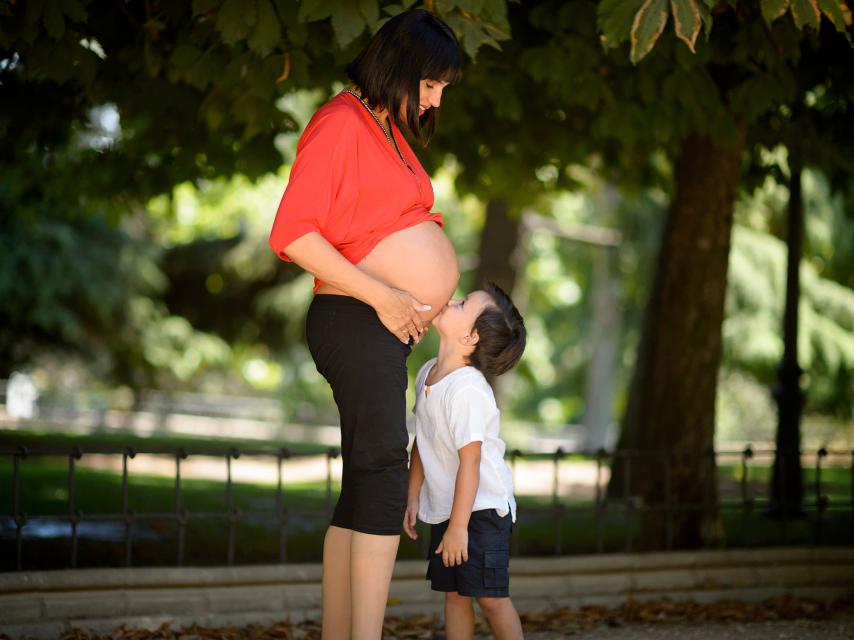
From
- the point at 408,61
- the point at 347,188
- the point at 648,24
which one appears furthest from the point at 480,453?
the point at 648,24

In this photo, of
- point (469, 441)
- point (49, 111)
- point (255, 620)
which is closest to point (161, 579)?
point (255, 620)

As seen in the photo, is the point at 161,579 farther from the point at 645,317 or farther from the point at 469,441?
the point at 645,317

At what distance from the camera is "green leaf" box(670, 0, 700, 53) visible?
3676 mm

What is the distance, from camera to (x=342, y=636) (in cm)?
356

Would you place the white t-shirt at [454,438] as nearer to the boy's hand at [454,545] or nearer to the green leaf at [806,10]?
the boy's hand at [454,545]

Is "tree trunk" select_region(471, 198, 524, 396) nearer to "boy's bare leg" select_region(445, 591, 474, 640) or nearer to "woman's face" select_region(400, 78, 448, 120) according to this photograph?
"boy's bare leg" select_region(445, 591, 474, 640)

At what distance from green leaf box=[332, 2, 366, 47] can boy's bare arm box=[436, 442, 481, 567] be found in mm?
1502

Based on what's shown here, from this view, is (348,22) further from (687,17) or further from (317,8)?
(687,17)

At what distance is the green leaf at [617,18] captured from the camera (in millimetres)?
3914

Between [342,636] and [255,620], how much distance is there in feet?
5.46

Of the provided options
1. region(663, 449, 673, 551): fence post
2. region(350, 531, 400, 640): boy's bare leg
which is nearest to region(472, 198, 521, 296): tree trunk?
region(663, 449, 673, 551): fence post

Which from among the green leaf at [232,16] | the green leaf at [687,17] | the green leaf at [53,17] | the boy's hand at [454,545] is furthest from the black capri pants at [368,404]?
the green leaf at [53,17]

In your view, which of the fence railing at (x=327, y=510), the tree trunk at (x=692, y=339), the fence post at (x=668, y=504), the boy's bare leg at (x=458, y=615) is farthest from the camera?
the tree trunk at (x=692, y=339)

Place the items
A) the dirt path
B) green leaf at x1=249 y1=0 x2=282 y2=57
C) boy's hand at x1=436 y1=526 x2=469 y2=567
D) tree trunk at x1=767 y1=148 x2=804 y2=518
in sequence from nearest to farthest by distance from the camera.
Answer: boy's hand at x1=436 y1=526 x2=469 y2=567 → green leaf at x1=249 y1=0 x2=282 y2=57 → the dirt path → tree trunk at x1=767 y1=148 x2=804 y2=518
